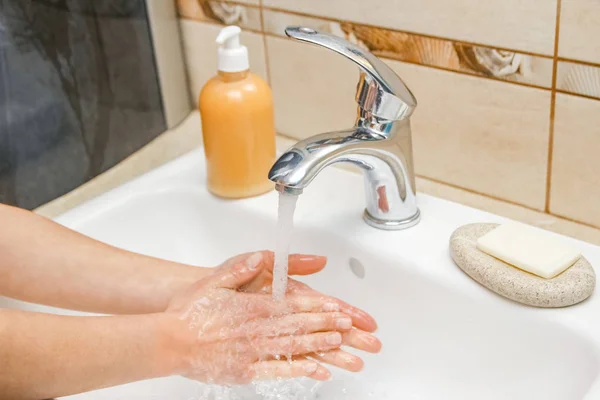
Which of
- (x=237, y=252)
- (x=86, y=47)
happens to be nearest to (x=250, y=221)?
(x=237, y=252)

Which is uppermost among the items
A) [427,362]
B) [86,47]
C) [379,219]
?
[86,47]

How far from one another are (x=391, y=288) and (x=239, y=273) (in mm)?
145

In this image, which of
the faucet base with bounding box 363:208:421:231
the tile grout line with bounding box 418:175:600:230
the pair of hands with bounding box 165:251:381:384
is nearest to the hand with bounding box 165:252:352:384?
the pair of hands with bounding box 165:251:381:384

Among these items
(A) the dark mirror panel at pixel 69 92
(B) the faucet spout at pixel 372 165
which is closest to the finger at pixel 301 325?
(B) the faucet spout at pixel 372 165

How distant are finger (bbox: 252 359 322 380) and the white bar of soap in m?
0.18

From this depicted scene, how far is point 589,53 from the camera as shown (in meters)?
0.61

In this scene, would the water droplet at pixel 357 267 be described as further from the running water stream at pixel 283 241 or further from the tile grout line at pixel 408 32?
the tile grout line at pixel 408 32

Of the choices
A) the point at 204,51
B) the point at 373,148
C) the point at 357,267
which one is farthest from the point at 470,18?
the point at 204,51

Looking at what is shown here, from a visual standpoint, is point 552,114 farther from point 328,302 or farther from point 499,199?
point 328,302

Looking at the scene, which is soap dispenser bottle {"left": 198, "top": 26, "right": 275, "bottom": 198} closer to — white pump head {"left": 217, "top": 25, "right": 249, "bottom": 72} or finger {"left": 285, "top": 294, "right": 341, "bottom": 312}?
white pump head {"left": 217, "top": 25, "right": 249, "bottom": 72}

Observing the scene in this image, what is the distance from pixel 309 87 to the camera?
2.77 feet

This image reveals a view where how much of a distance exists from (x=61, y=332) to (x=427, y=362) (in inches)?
13.0

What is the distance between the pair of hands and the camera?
1.99ft

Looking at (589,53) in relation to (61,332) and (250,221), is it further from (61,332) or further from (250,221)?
(61,332)
